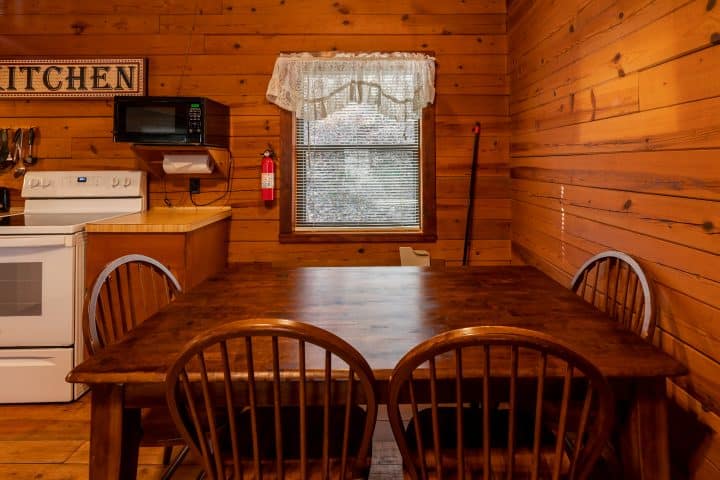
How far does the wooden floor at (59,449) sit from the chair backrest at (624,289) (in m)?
1.00

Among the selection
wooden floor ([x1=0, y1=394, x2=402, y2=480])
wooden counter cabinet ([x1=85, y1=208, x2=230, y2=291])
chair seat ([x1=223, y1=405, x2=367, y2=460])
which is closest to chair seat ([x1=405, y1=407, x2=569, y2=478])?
chair seat ([x1=223, y1=405, x2=367, y2=460])

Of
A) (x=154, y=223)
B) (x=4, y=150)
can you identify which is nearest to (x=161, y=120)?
(x=154, y=223)

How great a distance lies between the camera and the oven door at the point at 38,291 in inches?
97.1

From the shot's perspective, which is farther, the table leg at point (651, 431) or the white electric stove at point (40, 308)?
the white electric stove at point (40, 308)

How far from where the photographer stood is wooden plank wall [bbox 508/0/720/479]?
4.63ft

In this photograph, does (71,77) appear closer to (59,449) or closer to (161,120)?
(161,120)

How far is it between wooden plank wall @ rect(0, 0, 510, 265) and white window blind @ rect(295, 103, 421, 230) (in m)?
0.20

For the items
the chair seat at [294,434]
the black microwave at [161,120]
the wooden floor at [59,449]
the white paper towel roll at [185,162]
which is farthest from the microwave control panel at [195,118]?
the chair seat at [294,434]

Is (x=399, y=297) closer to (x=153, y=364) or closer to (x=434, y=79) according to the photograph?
(x=153, y=364)

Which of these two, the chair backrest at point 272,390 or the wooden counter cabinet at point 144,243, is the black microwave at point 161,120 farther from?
the chair backrest at point 272,390

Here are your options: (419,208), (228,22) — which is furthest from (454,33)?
(228,22)

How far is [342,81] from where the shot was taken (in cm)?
329

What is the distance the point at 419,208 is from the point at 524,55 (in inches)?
44.7

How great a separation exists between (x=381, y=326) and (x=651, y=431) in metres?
0.68
